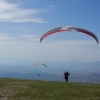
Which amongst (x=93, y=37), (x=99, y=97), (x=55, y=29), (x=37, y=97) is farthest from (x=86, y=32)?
(x=37, y=97)

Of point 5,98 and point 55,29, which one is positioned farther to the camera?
point 55,29

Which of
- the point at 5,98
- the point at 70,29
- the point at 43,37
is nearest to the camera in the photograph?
the point at 5,98

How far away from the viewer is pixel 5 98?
23.8 meters

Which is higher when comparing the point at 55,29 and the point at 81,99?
the point at 55,29

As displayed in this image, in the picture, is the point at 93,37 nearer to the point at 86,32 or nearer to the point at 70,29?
the point at 86,32

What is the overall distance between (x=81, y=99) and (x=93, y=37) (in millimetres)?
11498

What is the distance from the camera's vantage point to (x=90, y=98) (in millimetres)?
25062

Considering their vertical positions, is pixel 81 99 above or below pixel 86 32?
below

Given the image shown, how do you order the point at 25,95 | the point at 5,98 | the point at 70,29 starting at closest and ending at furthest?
the point at 5,98 → the point at 25,95 → the point at 70,29

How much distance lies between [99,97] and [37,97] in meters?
6.98

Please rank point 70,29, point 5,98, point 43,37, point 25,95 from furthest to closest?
point 43,37 → point 70,29 → point 25,95 → point 5,98

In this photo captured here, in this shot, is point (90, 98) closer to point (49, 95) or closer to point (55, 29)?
point (49, 95)

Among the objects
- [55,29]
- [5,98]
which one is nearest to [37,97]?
[5,98]

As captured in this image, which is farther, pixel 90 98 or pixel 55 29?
pixel 55 29
